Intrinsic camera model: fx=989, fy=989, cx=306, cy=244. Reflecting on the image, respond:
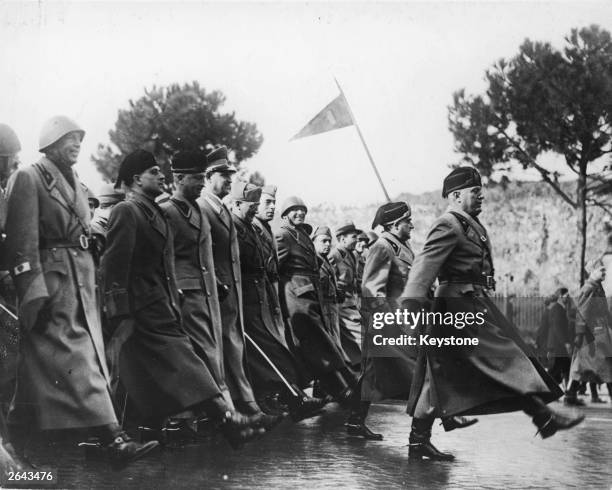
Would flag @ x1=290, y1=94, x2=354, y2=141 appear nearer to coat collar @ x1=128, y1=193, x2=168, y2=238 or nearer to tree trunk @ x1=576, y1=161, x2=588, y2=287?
coat collar @ x1=128, y1=193, x2=168, y2=238

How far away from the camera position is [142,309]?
718 centimetres

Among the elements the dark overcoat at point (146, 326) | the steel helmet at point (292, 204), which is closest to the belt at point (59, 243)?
the dark overcoat at point (146, 326)

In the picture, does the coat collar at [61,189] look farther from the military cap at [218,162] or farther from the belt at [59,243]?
the military cap at [218,162]

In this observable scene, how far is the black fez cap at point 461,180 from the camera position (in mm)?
8164

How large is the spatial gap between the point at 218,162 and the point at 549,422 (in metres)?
3.50

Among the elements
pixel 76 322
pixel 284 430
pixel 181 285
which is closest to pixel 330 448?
pixel 284 430

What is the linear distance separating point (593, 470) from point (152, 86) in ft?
15.8

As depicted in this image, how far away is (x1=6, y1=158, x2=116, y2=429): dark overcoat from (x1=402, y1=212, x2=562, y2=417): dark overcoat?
2.50 m

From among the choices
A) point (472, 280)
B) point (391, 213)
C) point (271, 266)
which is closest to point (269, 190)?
point (271, 266)

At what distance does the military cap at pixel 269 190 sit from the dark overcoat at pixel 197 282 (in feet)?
4.09

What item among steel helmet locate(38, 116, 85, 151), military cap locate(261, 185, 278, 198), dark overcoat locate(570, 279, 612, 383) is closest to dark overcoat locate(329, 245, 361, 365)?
military cap locate(261, 185, 278, 198)

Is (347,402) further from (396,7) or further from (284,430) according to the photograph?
(396,7)

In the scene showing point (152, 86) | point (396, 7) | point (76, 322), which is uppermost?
point (396, 7)

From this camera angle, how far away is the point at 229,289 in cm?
827
